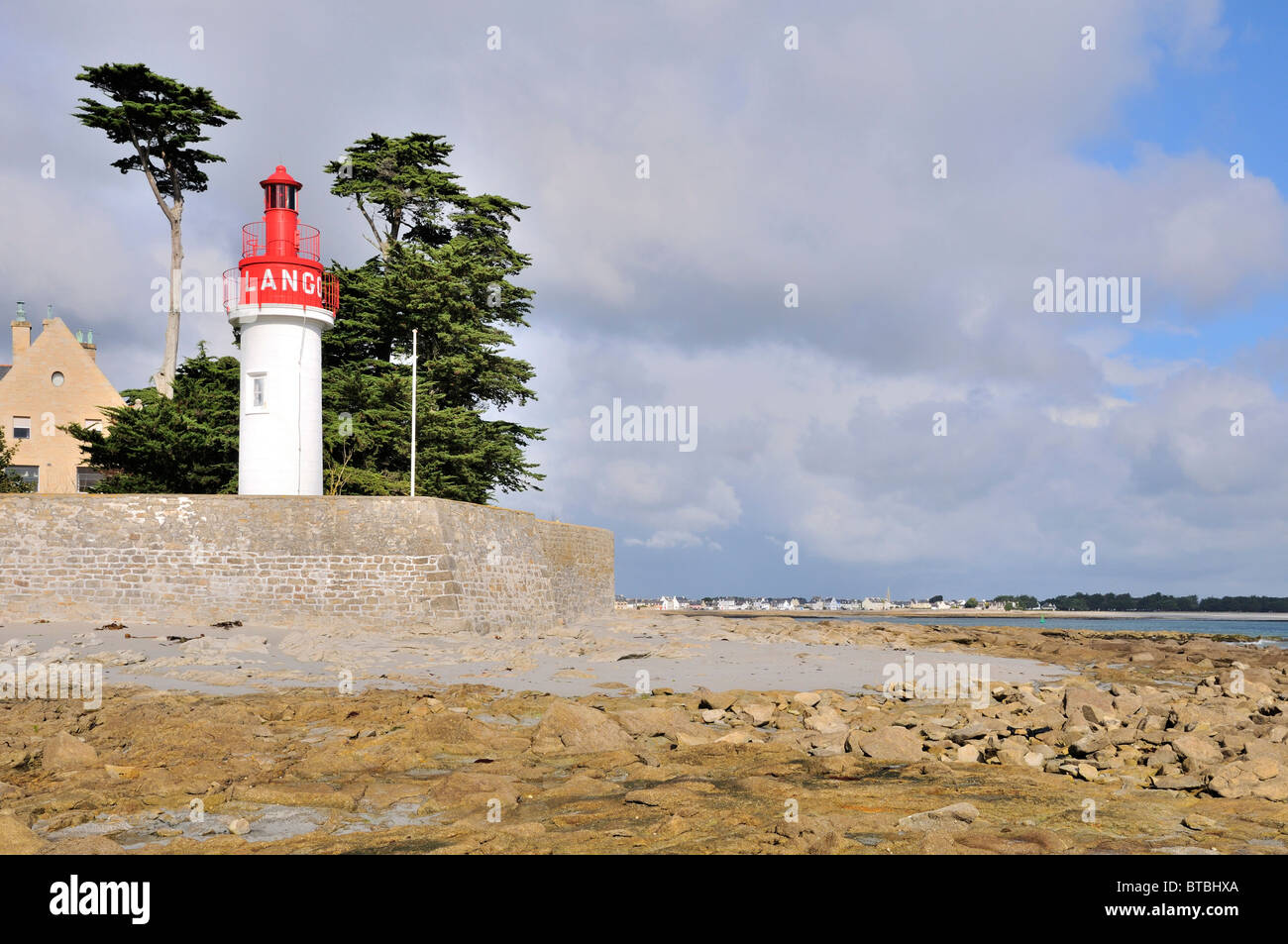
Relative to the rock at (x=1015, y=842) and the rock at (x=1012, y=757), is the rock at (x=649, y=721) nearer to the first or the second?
the rock at (x=1012, y=757)

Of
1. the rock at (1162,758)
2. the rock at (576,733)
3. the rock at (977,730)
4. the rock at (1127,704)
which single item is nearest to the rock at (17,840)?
the rock at (576,733)

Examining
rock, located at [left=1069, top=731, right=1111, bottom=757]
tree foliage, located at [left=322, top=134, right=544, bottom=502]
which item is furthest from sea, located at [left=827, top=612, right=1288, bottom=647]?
rock, located at [left=1069, top=731, right=1111, bottom=757]

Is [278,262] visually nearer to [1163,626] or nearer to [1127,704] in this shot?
[1127,704]

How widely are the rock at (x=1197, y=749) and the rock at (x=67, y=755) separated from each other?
7843 mm

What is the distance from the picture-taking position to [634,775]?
6.68 metres

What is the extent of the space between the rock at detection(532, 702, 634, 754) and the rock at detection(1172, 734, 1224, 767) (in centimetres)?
416

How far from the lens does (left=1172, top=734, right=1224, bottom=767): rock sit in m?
6.89

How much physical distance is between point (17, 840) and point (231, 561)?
1270 cm

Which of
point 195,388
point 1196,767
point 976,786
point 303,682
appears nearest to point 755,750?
point 976,786

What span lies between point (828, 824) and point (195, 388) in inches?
896

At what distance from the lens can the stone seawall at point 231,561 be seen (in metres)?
16.5

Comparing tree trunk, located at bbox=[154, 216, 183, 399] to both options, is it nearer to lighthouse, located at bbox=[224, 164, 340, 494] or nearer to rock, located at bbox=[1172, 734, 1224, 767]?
lighthouse, located at bbox=[224, 164, 340, 494]

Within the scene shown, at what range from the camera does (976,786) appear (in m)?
6.39

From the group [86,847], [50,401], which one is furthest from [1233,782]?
[50,401]
